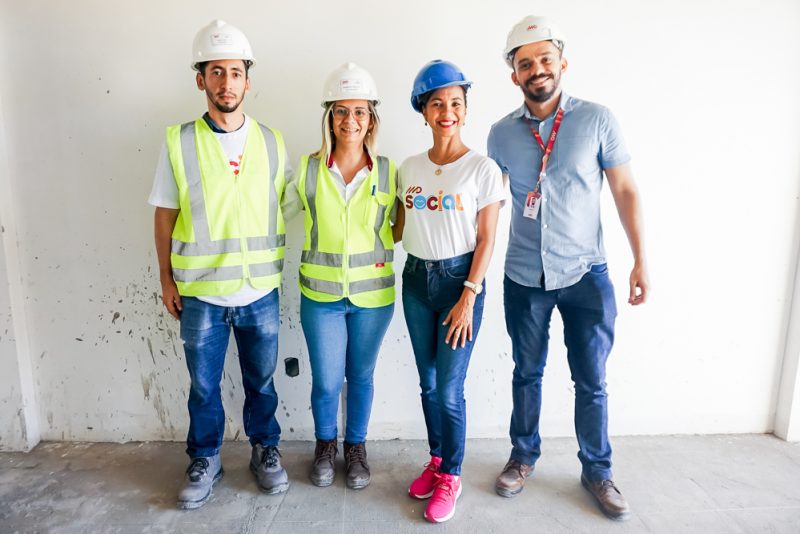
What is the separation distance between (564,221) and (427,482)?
121 cm

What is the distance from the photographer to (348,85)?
77.4 inches

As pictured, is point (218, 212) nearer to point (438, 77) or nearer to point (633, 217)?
point (438, 77)

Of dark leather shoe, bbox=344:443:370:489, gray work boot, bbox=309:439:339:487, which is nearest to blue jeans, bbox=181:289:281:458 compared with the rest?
gray work boot, bbox=309:439:339:487

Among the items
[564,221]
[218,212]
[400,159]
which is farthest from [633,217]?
[218,212]

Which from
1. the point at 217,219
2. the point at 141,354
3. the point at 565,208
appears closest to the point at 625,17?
the point at 565,208

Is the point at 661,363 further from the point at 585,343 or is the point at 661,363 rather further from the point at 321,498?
the point at 321,498

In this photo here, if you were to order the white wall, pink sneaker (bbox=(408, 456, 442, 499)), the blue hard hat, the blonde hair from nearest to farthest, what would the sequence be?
the blue hard hat, the blonde hair, pink sneaker (bbox=(408, 456, 442, 499)), the white wall

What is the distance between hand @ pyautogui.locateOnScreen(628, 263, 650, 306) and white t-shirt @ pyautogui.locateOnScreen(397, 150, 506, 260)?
2.10 feet

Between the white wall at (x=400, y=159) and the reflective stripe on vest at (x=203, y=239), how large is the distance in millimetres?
418

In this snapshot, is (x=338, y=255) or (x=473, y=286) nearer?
(x=473, y=286)

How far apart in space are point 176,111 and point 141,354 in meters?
1.20

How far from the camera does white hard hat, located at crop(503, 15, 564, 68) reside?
1869 mm

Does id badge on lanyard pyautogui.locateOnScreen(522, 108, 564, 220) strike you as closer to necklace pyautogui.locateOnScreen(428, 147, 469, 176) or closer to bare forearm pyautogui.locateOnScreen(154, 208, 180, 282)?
necklace pyautogui.locateOnScreen(428, 147, 469, 176)

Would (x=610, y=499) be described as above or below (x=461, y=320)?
below
